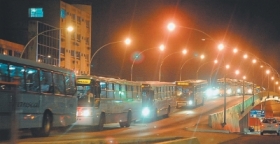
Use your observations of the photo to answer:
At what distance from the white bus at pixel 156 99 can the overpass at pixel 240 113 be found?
19.2 ft

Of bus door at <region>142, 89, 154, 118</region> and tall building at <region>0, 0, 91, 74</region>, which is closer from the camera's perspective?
bus door at <region>142, 89, 154, 118</region>

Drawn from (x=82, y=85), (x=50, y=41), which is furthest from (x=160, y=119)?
(x=50, y=41)

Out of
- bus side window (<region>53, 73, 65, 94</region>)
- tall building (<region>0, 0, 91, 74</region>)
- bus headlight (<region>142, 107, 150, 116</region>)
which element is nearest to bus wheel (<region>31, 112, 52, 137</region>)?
bus side window (<region>53, 73, 65, 94</region>)

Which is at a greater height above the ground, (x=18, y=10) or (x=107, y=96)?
(x=18, y=10)

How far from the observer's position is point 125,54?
116 m

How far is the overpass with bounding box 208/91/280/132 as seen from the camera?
41.7 meters

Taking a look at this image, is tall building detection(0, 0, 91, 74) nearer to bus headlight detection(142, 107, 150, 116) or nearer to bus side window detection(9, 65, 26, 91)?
bus headlight detection(142, 107, 150, 116)

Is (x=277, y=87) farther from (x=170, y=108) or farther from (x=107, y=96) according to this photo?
(x=107, y=96)

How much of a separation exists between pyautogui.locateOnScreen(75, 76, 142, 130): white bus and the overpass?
6.79 m

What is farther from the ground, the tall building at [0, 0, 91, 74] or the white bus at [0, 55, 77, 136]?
the tall building at [0, 0, 91, 74]

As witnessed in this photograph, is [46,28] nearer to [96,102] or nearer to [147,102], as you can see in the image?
[147,102]

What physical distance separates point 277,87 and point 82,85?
127 metres

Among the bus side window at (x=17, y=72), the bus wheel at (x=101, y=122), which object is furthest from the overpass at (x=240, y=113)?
the bus side window at (x=17, y=72)

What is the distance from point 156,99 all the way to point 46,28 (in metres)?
39.3
